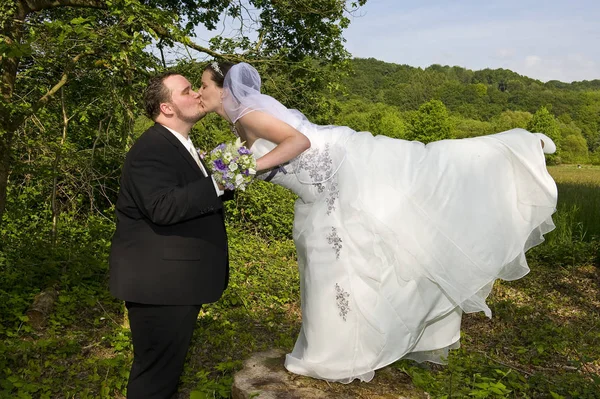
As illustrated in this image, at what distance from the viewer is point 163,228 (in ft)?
8.49

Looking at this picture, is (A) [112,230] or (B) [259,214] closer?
(A) [112,230]

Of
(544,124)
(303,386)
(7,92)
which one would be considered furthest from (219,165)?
(544,124)

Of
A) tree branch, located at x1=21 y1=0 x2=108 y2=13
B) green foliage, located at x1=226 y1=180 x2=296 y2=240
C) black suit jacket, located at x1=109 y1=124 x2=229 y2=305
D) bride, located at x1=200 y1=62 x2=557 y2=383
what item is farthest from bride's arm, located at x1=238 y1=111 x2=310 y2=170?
green foliage, located at x1=226 y1=180 x2=296 y2=240

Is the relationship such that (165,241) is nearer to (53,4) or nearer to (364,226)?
(364,226)

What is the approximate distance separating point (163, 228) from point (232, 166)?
46 centimetres

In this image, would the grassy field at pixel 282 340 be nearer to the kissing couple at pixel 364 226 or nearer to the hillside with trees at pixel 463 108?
the kissing couple at pixel 364 226

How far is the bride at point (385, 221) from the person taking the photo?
304cm

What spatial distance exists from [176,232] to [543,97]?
324 feet

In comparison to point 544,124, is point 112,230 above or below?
below

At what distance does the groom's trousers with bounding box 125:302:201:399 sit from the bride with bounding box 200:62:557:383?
2.65ft

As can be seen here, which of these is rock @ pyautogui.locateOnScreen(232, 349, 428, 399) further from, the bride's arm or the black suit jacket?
the bride's arm

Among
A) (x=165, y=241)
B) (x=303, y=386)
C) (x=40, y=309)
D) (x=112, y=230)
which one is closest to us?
(x=165, y=241)

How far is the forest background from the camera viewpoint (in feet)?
14.4

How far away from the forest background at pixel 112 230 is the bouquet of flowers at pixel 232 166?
1553 millimetres
